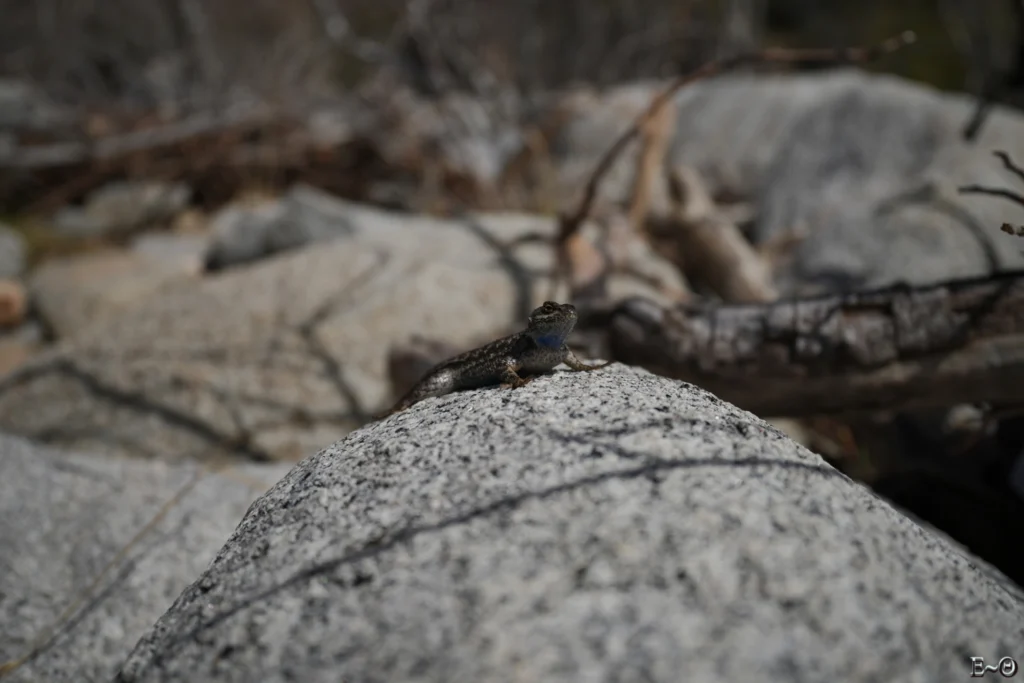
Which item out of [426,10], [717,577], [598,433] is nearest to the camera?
[717,577]

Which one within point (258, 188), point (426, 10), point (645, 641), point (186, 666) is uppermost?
point (426, 10)

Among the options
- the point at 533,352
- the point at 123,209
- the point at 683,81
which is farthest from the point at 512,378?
the point at 123,209

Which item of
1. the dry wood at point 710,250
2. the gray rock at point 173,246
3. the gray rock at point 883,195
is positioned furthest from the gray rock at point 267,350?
the gray rock at point 173,246

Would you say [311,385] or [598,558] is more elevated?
[598,558]

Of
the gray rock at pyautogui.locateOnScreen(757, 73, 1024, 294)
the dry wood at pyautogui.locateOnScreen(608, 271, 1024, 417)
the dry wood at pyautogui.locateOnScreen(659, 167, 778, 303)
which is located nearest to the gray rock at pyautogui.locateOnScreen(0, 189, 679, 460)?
the dry wood at pyautogui.locateOnScreen(659, 167, 778, 303)

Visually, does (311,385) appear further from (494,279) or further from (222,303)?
(494,279)

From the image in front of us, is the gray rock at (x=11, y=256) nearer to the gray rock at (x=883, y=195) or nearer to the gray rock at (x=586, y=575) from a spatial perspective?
the gray rock at (x=883, y=195)

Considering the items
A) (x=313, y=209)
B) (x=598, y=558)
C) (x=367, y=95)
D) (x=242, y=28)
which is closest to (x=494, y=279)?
(x=313, y=209)
